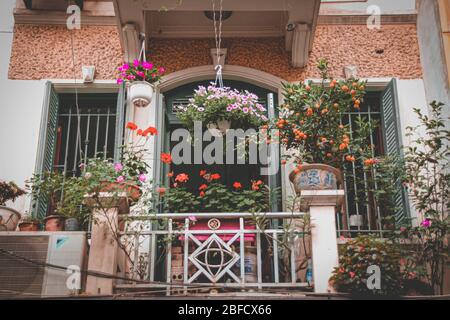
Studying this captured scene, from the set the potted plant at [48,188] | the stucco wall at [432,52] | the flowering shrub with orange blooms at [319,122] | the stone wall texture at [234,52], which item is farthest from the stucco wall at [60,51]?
the stucco wall at [432,52]

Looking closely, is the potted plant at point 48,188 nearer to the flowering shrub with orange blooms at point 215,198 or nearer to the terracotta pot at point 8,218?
the terracotta pot at point 8,218

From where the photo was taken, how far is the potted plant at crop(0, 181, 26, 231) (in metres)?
7.49

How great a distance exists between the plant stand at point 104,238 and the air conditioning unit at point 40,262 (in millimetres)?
241

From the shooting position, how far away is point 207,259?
6957mm

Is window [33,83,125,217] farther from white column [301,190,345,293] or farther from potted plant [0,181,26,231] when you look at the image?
white column [301,190,345,293]

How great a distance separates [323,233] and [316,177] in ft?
1.84

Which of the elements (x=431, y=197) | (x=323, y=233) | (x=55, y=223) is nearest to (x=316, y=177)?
(x=323, y=233)

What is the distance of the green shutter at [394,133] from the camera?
828cm

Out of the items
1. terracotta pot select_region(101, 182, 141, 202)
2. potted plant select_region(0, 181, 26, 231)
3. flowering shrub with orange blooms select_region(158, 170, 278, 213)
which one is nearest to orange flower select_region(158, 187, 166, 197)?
flowering shrub with orange blooms select_region(158, 170, 278, 213)

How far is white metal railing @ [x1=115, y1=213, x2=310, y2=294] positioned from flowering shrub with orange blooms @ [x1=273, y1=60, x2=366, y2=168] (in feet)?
2.71
